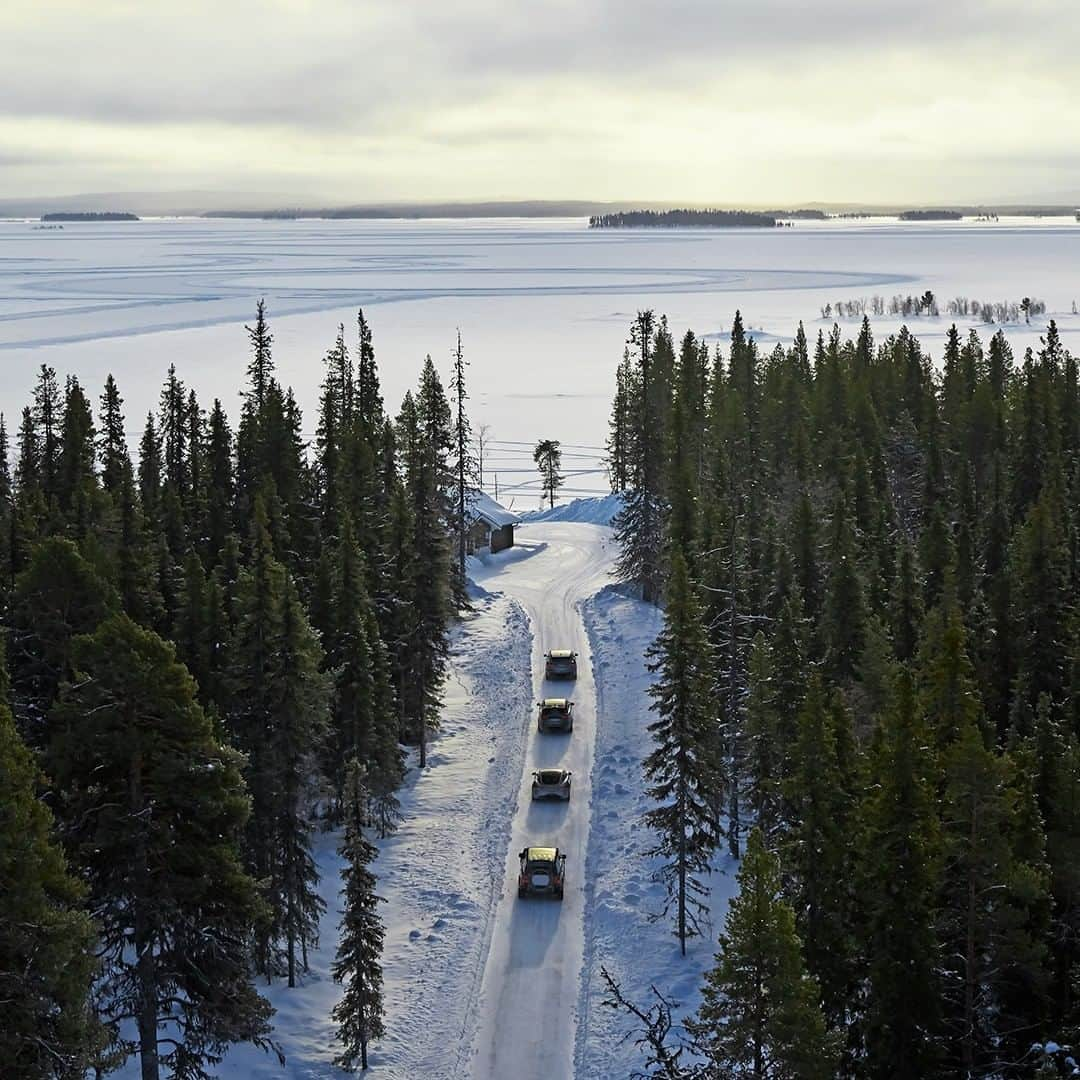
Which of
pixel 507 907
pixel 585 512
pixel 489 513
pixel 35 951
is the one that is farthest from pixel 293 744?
pixel 585 512

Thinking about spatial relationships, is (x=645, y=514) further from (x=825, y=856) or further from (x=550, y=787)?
(x=825, y=856)

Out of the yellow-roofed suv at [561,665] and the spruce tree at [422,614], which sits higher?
the spruce tree at [422,614]

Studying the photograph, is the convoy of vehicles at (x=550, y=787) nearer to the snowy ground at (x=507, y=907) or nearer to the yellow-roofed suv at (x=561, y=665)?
the yellow-roofed suv at (x=561, y=665)

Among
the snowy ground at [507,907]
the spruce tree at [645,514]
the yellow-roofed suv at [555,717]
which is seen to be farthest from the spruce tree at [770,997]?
the spruce tree at [645,514]

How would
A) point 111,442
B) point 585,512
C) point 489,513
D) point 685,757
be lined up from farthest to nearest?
1. point 585,512
2. point 489,513
3. point 111,442
4. point 685,757

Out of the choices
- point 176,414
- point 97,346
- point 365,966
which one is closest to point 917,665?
point 365,966

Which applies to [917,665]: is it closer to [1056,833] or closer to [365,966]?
[1056,833]
